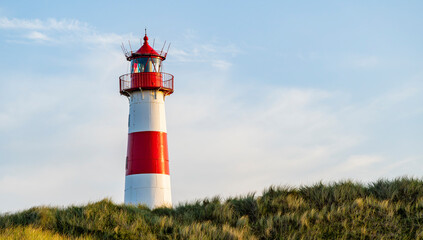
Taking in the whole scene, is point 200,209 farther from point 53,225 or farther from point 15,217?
point 15,217

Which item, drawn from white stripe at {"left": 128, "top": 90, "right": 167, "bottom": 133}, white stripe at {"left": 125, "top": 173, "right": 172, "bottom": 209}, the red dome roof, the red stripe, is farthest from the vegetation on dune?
the red dome roof

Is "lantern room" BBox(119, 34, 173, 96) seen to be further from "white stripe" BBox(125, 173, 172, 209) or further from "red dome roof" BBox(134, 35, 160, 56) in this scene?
"white stripe" BBox(125, 173, 172, 209)

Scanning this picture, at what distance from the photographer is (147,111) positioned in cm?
2594

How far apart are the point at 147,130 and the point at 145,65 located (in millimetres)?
3306

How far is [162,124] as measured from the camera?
1030 inches

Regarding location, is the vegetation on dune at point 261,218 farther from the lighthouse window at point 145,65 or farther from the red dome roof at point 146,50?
the red dome roof at point 146,50

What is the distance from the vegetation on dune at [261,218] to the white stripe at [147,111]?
9.60 metres

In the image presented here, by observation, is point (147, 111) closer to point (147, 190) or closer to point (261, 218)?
point (147, 190)

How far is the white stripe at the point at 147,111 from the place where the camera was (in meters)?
25.8

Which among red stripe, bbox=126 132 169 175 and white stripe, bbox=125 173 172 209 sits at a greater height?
red stripe, bbox=126 132 169 175

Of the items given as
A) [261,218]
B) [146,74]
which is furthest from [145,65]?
[261,218]

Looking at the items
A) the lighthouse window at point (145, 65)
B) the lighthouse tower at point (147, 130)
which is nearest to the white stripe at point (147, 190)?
the lighthouse tower at point (147, 130)

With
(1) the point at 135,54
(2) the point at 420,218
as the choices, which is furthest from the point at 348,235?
(1) the point at 135,54

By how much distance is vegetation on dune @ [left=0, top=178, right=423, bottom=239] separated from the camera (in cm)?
1398
